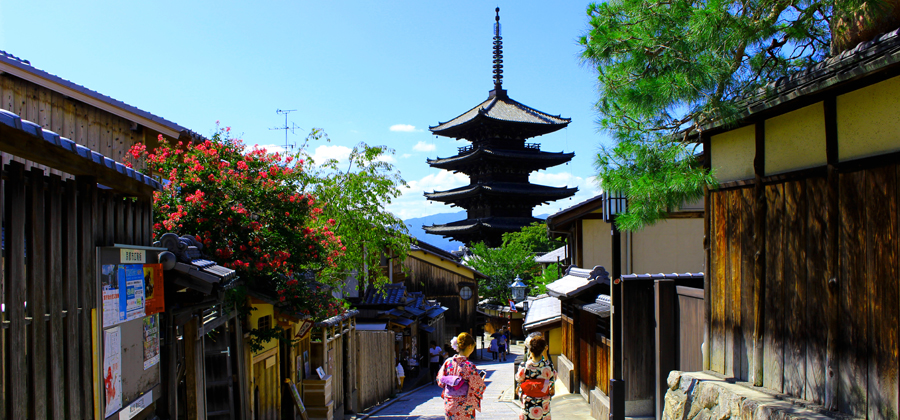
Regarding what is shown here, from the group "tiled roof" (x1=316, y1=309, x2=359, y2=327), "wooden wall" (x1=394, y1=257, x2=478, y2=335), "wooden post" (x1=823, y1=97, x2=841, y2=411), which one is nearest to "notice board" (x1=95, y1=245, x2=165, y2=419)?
"wooden post" (x1=823, y1=97, x2=841, y2=411)

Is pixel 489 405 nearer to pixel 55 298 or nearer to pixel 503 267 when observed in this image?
pixel 55 298

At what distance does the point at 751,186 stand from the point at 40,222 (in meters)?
5.64

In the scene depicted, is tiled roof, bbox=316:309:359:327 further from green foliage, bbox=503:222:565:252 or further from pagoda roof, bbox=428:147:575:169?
pagoda roof, bbox=428:147:575:169

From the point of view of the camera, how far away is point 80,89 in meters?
10.7

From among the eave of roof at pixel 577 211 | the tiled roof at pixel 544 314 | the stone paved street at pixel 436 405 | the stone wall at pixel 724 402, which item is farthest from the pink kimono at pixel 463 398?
the tiled roof at pixel 544 314

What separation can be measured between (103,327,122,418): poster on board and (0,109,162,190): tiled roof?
4.19 ft

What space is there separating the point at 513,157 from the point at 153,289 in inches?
1405

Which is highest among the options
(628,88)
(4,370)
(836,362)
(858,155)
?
(628,88)

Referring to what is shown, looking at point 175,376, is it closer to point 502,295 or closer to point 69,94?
point 69,94

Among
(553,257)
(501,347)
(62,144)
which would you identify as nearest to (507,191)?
(553,257)

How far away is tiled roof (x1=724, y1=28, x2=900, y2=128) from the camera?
3.85 metres

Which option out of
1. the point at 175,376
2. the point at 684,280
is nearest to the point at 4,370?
the point at 175,376

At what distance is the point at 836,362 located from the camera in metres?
4.64

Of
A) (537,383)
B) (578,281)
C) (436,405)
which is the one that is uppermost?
(578,281)
